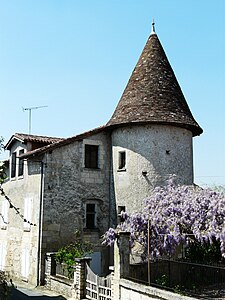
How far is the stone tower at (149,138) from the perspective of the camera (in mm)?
18891

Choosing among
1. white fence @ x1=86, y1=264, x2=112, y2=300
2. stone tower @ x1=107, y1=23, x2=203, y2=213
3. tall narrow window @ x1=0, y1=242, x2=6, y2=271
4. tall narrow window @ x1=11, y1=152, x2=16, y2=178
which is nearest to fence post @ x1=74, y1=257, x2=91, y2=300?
white fence @ x1=86, y1=264, x2=112, y2=300

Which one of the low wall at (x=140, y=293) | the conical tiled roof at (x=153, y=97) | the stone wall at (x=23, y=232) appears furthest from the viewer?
the conical tiled roof at (x=153, y=97)

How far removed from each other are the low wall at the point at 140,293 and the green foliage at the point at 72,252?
165 inches

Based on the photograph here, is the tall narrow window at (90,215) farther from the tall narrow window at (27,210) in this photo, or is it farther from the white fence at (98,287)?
the white fence at (98,287)

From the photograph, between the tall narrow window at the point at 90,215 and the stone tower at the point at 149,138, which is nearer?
the stone tower at the point at 149,138

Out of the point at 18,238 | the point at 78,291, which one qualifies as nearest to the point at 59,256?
the point at 78,291

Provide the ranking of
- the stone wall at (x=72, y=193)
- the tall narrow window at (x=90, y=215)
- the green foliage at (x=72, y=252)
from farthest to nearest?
the tall narrow window at (x=90, y=215) → the stone wall at (x=72, y=193) → the green foliage at (x=72, y=252)

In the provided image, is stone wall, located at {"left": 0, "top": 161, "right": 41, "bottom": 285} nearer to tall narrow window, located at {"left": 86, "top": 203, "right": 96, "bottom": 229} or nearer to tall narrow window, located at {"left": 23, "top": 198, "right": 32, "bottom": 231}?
tall narrow window, located at {"left": 23, "top": 198, "right": 32, "bottom": 231}

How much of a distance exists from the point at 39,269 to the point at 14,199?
17.3ft

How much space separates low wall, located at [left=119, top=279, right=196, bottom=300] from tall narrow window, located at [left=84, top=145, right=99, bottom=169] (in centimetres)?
850

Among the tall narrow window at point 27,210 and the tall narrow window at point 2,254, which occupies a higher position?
the tall narrow window at point 27,210

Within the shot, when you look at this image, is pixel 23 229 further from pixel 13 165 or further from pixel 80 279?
pixel 80 279

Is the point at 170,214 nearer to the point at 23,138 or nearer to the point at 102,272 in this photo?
the point at 102,272

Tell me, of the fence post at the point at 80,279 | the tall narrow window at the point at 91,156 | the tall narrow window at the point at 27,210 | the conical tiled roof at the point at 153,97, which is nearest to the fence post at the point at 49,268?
the tall narrow window at the point at 27,210
